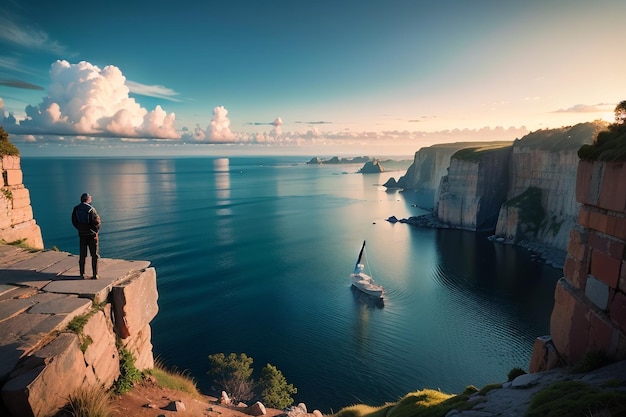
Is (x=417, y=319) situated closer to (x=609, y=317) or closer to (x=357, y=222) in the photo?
(x=609, y=317)

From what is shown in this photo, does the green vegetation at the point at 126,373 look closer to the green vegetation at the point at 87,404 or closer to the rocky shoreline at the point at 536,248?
the green vegetation at the point at 87,404

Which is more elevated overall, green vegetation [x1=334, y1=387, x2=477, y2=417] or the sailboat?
green vegetation [x1=334, y1=387, x2=477, y2=417]

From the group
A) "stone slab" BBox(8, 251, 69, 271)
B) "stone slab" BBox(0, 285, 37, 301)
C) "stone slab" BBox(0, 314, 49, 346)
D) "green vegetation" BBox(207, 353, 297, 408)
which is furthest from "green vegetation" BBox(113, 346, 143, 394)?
"green vegetation" BBox(207, 353, 297, 408)

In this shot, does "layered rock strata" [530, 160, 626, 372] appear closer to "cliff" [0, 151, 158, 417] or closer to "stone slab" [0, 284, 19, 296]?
"cliff" [0, 151, 158, 417]

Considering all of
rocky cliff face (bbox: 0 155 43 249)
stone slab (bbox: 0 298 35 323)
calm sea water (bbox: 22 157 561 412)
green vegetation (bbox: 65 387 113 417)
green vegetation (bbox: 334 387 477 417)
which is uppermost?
rocky cliff face (bbox: 0 155 43 249)

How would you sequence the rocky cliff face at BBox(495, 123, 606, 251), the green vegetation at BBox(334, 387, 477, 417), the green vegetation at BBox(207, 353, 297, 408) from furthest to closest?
the rocky cliff face at BBox(495, 123, 606, 251)
the green vegetation at BBox(207, 353, 297, 408)
the green vegetation at BBox(334, 387, 477, 417)

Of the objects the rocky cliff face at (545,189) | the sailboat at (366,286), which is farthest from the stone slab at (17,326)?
the rocky cliff face at (545,189)

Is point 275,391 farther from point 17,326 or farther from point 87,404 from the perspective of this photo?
point 17,326
